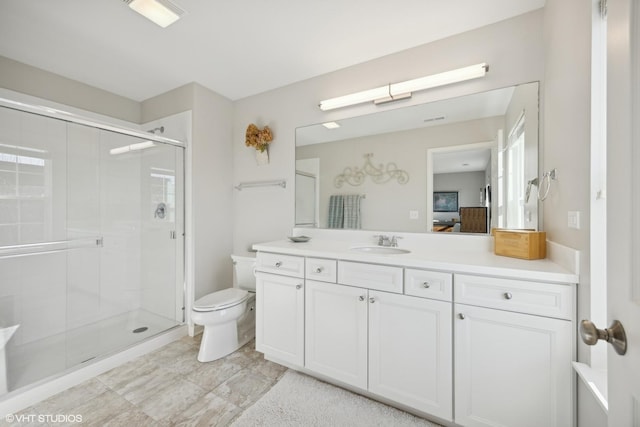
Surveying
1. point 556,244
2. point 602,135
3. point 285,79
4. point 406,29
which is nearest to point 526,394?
point 556,244

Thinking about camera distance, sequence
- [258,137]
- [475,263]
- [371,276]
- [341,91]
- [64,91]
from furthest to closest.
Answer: [258,137] < [64,91] < [341,91] < [371,276] < [475,263]

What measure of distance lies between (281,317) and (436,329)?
3.41 feet

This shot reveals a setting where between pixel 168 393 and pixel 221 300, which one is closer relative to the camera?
pixel 168 393

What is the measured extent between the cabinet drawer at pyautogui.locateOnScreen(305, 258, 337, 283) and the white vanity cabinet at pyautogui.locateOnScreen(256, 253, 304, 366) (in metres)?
0.06

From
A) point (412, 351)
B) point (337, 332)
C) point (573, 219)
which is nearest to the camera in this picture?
point (573, 219)

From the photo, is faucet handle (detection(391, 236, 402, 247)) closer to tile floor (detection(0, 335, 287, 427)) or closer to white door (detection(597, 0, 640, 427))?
tile floor (detection(0, 335, 287, 427))

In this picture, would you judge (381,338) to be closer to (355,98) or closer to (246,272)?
(246,272)

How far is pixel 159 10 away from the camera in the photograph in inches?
64.7

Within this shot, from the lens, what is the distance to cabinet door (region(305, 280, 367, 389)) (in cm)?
162

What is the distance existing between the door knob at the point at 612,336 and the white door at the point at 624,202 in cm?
1

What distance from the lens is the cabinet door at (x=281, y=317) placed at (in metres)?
1.85

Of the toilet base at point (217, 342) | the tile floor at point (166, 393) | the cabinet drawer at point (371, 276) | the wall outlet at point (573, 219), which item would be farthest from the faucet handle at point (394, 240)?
the toilet base at point (217, 342)

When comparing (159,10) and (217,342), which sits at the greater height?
(159,10)

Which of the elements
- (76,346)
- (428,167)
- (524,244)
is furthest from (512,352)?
(76,346)
